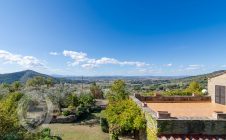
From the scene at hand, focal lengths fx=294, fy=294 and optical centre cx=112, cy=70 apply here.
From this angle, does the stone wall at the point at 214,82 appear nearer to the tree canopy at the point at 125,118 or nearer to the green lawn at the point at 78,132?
the tree canopy at the point at 125,118

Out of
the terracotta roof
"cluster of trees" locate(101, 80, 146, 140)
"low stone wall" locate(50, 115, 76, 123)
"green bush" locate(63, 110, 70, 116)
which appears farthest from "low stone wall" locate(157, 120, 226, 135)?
"green bush" locate(63, 110, 70, 116)

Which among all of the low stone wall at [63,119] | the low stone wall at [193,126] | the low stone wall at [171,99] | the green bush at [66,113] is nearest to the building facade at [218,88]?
the low stone wall at [171,99]

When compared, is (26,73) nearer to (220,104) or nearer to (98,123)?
(98,123)

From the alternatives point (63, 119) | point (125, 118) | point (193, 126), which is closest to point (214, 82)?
point (125, 118)

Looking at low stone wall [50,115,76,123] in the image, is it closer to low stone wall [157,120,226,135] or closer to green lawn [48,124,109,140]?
green lawn [48,124,109,140]

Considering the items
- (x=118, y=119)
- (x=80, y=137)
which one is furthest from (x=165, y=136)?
(x=80, y=137)

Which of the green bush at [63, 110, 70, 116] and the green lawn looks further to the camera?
the green bush at [63, 110, 70, 116]

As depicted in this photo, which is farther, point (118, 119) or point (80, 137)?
point (80, 137)
